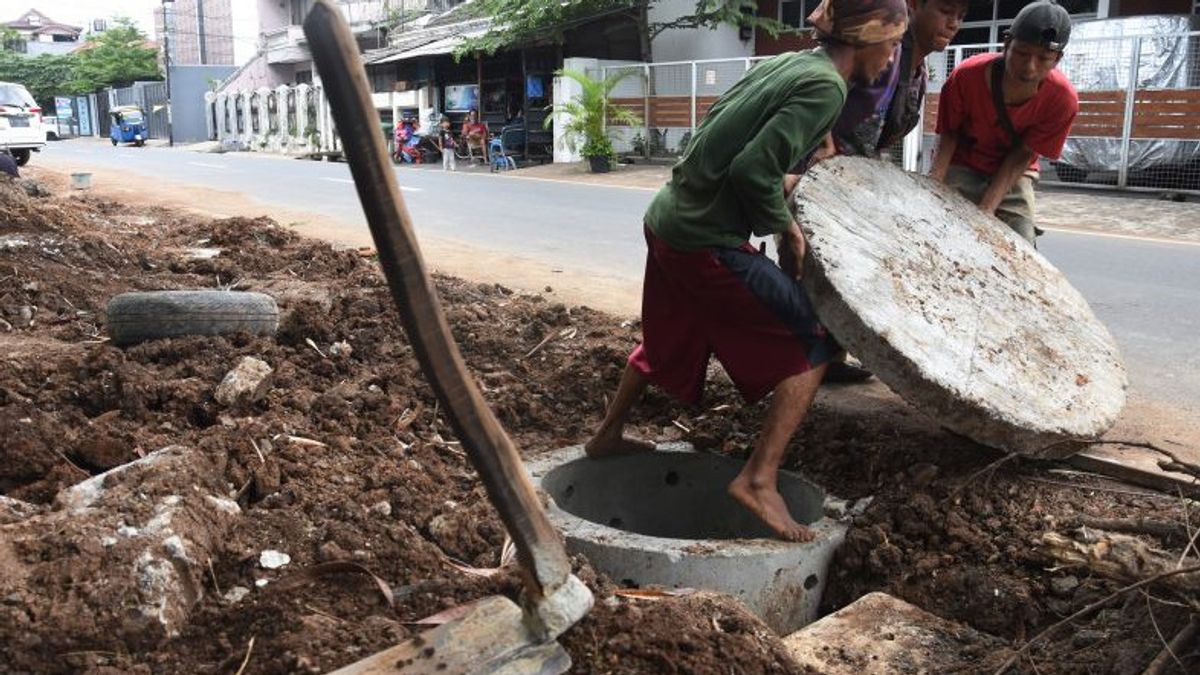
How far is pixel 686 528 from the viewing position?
4180 millimetres

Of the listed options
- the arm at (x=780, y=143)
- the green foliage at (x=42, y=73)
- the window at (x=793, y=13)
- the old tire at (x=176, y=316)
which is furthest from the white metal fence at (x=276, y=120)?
the arm at (x=780, y=143)

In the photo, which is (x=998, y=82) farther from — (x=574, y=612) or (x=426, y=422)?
(x=574, y=612)

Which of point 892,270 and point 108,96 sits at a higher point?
point 108,96

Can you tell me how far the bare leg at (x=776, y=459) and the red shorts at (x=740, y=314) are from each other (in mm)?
43

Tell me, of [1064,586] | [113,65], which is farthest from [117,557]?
[113,65]

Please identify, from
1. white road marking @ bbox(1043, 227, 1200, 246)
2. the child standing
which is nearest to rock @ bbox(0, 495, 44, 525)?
white road marking @ bbox(1043, 227, 1200, 246)

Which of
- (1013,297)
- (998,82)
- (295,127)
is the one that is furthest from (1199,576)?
(295,127)

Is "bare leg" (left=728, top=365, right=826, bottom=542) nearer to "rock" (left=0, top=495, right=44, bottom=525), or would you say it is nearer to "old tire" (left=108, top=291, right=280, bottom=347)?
"rock" (left=0, top=495, right=44, bottom=525)

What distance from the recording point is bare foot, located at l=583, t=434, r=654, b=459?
3.83 metres

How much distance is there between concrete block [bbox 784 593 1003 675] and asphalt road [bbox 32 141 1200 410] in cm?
239

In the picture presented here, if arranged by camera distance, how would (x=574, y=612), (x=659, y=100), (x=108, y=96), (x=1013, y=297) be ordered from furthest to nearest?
(x=108, y=96) → (x=659, y=100) → (x=1013, y=297) → (x=574, y=612)

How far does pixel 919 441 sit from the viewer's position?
382cm

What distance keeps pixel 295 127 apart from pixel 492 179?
18923 mm

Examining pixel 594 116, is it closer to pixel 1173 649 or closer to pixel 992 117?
pixel 992 117
